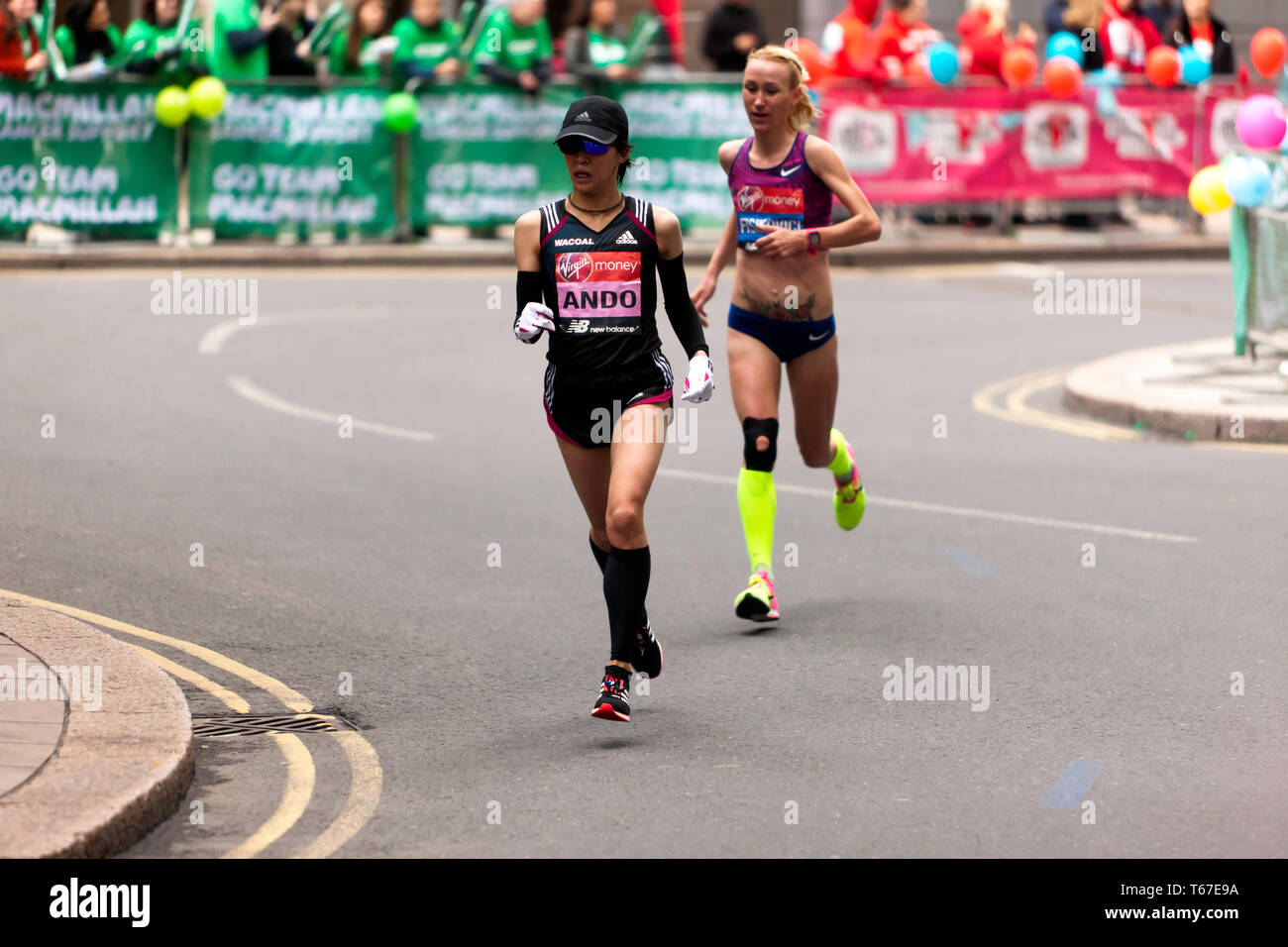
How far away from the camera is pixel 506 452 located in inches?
458

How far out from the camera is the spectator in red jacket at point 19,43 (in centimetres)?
1938

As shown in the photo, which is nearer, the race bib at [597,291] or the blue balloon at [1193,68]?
the race bib at [597,291]

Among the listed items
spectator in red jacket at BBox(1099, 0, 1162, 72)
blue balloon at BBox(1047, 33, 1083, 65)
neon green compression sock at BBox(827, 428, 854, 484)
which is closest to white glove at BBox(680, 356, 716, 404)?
neon green compression sock at BBox(827, 428, 854, 484)

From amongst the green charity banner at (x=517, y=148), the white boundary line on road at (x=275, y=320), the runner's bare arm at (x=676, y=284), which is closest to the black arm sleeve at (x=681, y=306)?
the runner's bare arm at (x=676, y=284)

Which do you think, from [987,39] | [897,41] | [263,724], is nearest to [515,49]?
[897,41]

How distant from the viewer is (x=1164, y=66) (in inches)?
876

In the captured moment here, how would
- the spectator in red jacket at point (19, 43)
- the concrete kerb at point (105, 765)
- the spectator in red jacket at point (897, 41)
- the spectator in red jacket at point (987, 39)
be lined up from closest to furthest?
the concrete kerb at point (105, 765), the spectator in red jacket at point (19, 43), the spectator in red jacket at point (897, 41), the spectator in red jacket at point (987, 39)

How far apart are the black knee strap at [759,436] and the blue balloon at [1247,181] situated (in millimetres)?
6463

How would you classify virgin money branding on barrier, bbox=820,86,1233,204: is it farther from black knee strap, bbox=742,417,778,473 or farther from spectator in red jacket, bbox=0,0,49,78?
black knee strap, bbox=742,417,778,473

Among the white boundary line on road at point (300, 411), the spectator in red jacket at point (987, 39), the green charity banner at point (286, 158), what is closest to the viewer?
the white boundary line on road at point (300, 411)

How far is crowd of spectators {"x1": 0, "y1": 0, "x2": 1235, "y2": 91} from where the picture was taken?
65.6 ft

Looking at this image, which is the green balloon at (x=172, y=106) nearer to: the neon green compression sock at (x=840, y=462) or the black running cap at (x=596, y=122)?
the neon green compression sock at (x=840, y=462)

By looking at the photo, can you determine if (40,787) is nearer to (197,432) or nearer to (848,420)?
(197,432)
